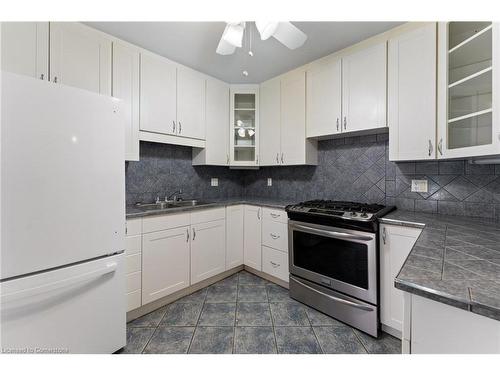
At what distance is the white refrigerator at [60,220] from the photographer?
1.03 meters

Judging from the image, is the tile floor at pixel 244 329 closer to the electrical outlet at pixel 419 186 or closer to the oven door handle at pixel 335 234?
the oven door handle at pixel 335 234

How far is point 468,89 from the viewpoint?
137cm

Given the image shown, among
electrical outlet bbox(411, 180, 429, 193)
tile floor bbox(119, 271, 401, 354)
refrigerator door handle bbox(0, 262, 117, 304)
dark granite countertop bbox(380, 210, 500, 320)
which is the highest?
electrical outlet bbox(411, 180, 429, 193)

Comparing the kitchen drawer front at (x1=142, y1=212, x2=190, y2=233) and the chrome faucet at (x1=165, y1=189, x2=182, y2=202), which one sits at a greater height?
the chrome faucet at (x1=165, y1=189, x2=182, y2=202)

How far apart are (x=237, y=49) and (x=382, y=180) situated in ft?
6.06

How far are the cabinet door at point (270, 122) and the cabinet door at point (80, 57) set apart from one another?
1.66m

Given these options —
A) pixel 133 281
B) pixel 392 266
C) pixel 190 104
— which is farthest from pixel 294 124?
pixel 133 281

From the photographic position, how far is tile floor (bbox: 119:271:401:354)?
1.53m

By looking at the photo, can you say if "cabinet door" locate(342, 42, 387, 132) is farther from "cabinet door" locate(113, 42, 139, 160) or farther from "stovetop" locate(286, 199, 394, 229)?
"cabinet door" locate(113, 42, 139, 160)

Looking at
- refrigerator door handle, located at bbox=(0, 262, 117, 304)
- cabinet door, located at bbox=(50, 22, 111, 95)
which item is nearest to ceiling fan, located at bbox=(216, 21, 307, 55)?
cabinet door, located at bbox=(50, 22, 111, 95)

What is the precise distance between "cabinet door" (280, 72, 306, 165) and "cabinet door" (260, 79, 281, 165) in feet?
0.20

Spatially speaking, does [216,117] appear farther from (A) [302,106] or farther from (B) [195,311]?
(B) [195,311]

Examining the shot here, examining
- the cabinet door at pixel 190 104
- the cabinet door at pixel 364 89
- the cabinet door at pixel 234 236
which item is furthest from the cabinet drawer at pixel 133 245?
the cabinet door at pixel 364 89
